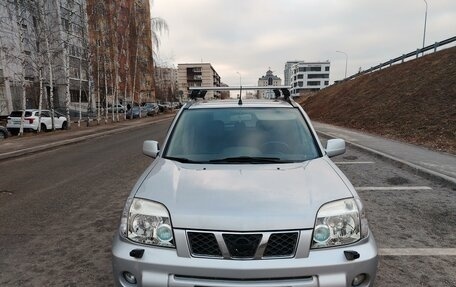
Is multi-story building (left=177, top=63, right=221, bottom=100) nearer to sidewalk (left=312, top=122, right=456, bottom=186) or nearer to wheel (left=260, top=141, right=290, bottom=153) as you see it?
sidewalk (left=312, top=122, right=456, bottom=186)

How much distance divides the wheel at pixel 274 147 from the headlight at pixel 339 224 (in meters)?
1.04

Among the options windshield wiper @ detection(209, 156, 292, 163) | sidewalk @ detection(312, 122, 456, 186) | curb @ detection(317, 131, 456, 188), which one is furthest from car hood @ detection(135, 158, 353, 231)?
sidewalk @ detection(312, 122, 456, 186)

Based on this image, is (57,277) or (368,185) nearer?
(57,277)

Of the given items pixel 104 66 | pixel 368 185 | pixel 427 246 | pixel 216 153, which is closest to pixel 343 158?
pixel 368 185

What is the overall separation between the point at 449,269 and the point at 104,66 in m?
31.9

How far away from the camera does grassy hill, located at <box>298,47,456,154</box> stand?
555 inches

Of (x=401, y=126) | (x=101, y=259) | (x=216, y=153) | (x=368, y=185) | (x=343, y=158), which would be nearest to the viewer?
(x=216, y=153)

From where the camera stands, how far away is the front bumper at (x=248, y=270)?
2170mm

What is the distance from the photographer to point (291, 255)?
2244 millimetres

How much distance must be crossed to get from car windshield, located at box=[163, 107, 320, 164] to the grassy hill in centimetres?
910

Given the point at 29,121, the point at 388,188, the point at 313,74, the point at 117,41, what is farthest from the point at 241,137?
the point at 313,74

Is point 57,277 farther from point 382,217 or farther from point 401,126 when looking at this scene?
point 401,126

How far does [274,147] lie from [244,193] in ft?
3.59

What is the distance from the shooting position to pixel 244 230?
2.23 m
